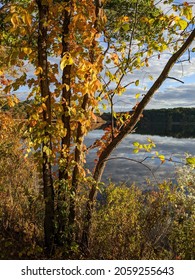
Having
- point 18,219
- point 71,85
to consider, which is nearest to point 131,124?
point 71,85

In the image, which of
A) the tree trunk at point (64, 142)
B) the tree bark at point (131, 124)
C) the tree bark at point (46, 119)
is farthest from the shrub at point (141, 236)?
the tree bark at point (46, 119)

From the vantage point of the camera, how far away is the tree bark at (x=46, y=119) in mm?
4199

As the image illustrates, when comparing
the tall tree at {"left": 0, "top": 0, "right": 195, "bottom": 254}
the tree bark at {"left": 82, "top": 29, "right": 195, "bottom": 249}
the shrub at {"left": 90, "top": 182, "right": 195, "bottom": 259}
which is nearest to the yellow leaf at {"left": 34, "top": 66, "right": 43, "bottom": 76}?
the tall tree at {"left": 0, "top": 0, "right": 195, "bottom": 254}

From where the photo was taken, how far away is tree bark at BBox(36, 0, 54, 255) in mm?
4199

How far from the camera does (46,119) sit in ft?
14.1

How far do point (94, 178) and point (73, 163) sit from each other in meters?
0.48

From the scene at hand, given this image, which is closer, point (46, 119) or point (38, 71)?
point (38, 71)

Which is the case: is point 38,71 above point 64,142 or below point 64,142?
above

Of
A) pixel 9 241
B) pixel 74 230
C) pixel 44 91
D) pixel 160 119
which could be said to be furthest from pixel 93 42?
pixel 160 119

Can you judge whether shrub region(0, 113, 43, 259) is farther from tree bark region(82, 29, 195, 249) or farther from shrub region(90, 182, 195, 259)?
shrub region(90, 182, 195, 259)

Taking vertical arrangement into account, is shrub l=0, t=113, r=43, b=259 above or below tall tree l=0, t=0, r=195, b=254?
below

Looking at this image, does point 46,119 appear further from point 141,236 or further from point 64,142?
point 141,236

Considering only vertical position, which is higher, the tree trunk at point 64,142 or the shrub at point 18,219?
the tree trunk at point 64,142

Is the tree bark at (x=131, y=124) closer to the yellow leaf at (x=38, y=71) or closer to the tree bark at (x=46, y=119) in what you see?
the tree bark at (x=46, y=119)
